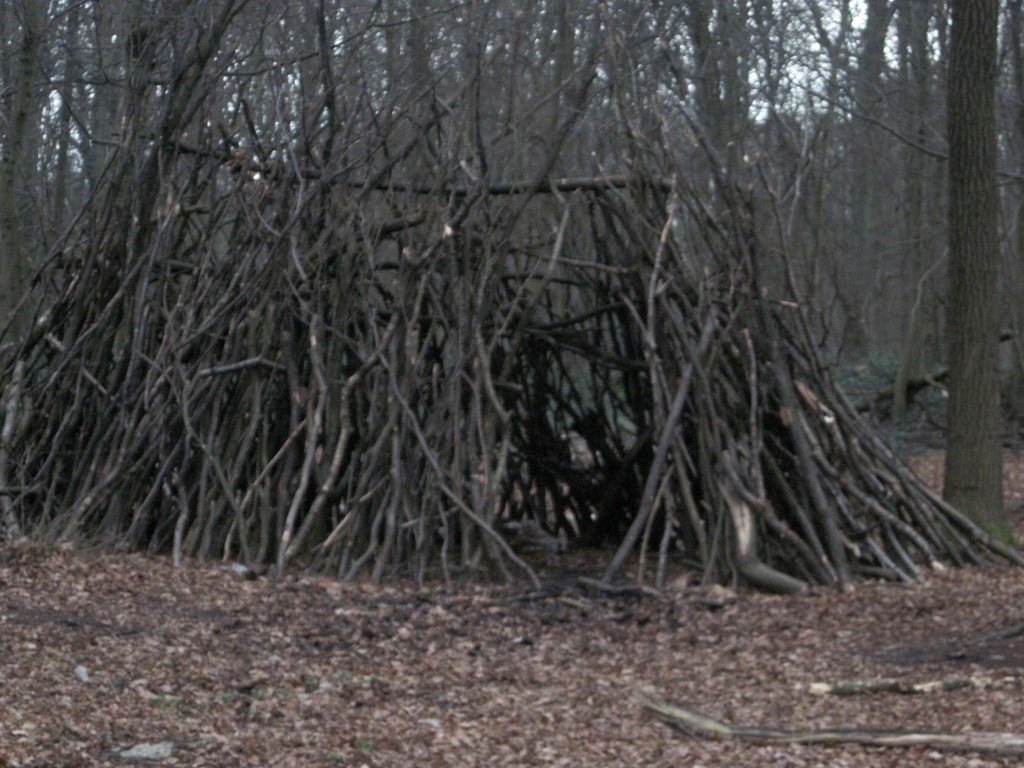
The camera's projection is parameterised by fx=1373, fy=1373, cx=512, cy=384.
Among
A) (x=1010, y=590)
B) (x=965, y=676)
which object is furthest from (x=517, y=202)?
(x=965, y=676)

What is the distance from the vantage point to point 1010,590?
7387 mm

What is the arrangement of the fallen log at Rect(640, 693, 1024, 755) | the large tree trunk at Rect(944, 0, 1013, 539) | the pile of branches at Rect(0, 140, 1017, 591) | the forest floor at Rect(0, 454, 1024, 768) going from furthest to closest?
the large tree trunk at Rect(944, 0, 1013, 539), the pile of branches at Rect(0, 140, 1017, 591), the forest floor at Rect(0, 454, 1024, 768), the fallen log at Rect(640, 693, 1024, 755)

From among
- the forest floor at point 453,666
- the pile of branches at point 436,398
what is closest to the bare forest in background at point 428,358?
Answer: the pile of branches at point 436,398

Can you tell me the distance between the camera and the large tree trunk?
8.59 meters

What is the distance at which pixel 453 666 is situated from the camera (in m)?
6.02

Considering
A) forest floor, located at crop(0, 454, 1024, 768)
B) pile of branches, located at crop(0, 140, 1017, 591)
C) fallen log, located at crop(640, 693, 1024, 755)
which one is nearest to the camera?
fallen log, located at crop(640, 693, 1024, 755)

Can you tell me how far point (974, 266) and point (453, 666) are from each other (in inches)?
178

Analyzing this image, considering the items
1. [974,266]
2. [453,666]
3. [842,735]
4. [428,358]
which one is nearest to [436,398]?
[428,358]

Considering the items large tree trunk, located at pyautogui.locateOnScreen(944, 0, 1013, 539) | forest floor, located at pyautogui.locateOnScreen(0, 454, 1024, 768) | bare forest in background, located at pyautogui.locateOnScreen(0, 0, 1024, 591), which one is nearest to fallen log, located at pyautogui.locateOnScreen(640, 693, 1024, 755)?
forest floor, located at pyautogui.locateOnScreen(0, 454, 1024, 768)

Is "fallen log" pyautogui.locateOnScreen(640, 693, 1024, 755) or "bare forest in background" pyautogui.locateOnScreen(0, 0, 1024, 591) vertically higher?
"bare forest in background" pyautogui.locateOnScreen(0, 0, 1024, 591)

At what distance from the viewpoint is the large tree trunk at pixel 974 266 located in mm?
8594

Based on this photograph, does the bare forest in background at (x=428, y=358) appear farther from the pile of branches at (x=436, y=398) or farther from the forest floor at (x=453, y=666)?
the forest floor at (x=453, y=666)

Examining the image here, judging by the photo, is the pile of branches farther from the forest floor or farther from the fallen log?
the fallen log

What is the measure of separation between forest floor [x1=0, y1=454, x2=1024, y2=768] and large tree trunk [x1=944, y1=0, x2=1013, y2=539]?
0.88 m
